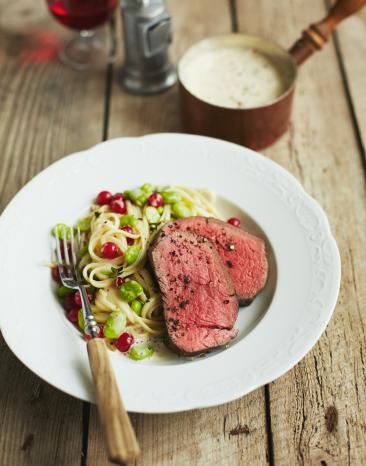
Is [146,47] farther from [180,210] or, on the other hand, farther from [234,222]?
[234,222]

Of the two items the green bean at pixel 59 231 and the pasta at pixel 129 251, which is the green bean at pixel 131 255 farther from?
the green bean at pixel 59 231

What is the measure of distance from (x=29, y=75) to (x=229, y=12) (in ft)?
6.09

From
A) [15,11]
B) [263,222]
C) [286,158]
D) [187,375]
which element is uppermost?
[15,11]

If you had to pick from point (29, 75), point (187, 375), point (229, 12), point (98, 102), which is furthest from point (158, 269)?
point (229, 12)

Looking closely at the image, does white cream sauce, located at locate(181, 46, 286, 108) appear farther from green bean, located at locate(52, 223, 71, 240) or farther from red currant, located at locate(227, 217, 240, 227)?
green bean, located at locate(52, 223, 71, 240)

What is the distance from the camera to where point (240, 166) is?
138 inches

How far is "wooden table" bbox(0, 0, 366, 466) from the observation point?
2643mm

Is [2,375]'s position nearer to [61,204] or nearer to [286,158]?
[61,204]

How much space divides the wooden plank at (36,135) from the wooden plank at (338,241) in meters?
1.02

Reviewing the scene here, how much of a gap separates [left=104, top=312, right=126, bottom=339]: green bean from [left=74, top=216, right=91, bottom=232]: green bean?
675 mm

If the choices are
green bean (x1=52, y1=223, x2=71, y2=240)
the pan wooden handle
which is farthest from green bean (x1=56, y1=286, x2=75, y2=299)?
the pan wooden handle

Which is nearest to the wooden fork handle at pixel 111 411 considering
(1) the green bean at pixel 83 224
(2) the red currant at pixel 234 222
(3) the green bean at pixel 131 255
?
(3) the green bean at pixel 131 255

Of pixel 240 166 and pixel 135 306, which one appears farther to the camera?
pixel 240 166

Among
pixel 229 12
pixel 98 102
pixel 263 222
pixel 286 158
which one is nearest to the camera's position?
pixel 263 222
